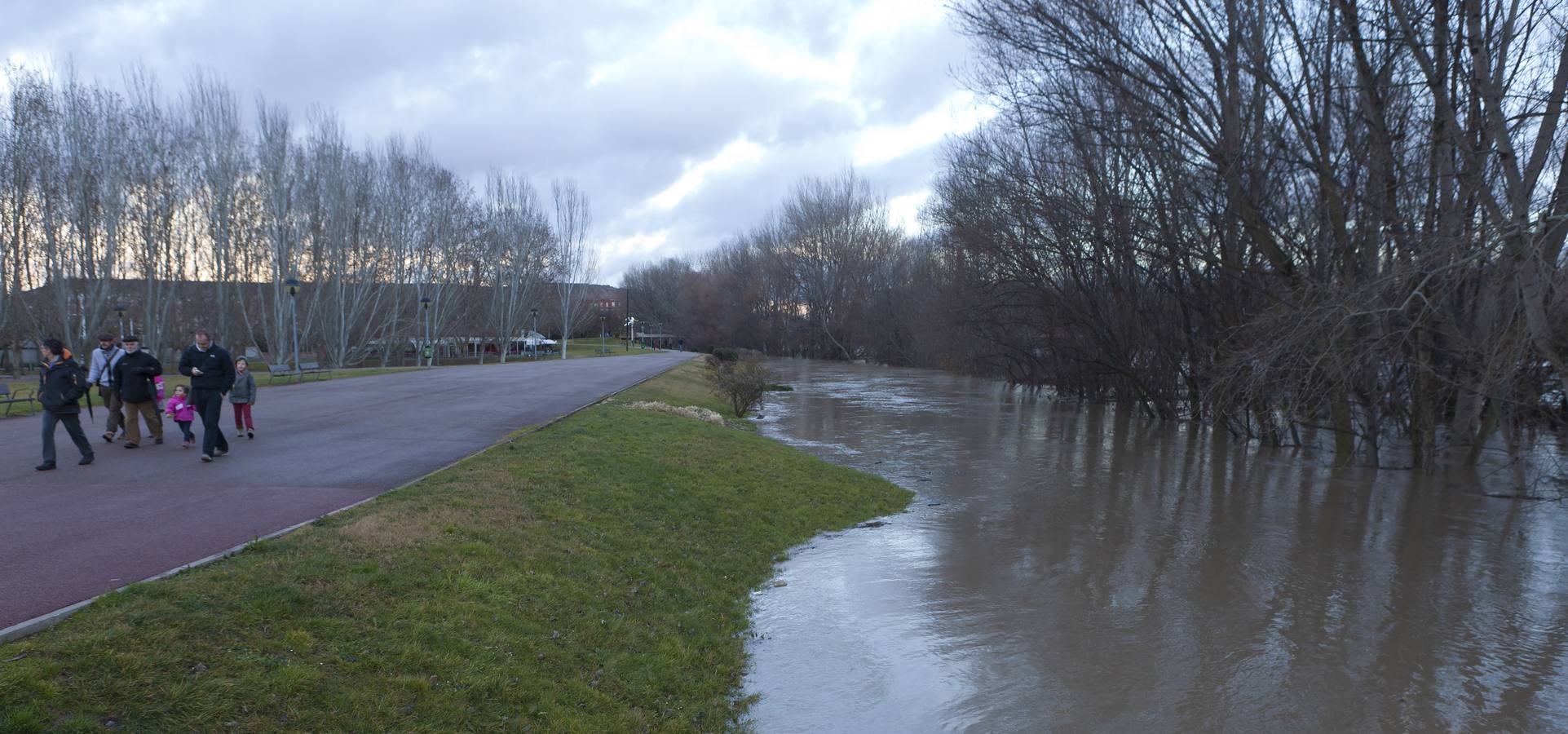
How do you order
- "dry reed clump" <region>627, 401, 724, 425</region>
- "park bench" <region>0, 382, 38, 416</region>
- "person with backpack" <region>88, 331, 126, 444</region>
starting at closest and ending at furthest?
"person with backpack" <region>88, 331, 126, 444</region>
"park bench" <region>0, 382, 38, 416</region>
"dry reed clump" <region>627, 401, 724, 425</region>

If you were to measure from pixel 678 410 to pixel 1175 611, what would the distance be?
14257 mm

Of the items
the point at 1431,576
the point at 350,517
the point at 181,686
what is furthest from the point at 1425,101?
the point at 181,686

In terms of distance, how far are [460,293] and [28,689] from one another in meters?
66.2

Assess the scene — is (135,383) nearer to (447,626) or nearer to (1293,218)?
(447,626)

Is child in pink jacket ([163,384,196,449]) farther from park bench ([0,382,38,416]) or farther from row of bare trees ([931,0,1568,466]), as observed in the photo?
row of bare trees ([931,0,1568,466])

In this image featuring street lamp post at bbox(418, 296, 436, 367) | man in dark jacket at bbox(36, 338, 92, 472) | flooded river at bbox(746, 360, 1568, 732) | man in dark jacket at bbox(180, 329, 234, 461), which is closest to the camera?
flooded river at bbox(746, 360, 1568, 732)

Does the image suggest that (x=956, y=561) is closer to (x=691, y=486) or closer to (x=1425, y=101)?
(x=691, y=486)

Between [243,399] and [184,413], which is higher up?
[243,399]

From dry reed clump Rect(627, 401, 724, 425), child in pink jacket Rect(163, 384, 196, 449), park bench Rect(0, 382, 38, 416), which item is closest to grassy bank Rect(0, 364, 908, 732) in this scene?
child in pink jacket Rect(163, 384, 196, 449)

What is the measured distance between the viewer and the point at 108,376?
12.7 metres

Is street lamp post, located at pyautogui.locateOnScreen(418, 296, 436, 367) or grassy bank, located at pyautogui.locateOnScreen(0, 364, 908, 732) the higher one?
street lamp post, located at pyautogui.locateOnScreen(418, 296, 436, 367)

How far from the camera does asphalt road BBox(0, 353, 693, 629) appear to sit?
6117mm

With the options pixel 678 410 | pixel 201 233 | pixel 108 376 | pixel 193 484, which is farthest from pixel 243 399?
pixel 201 233

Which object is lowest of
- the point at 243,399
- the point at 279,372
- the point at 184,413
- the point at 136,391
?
the point at 279,372
